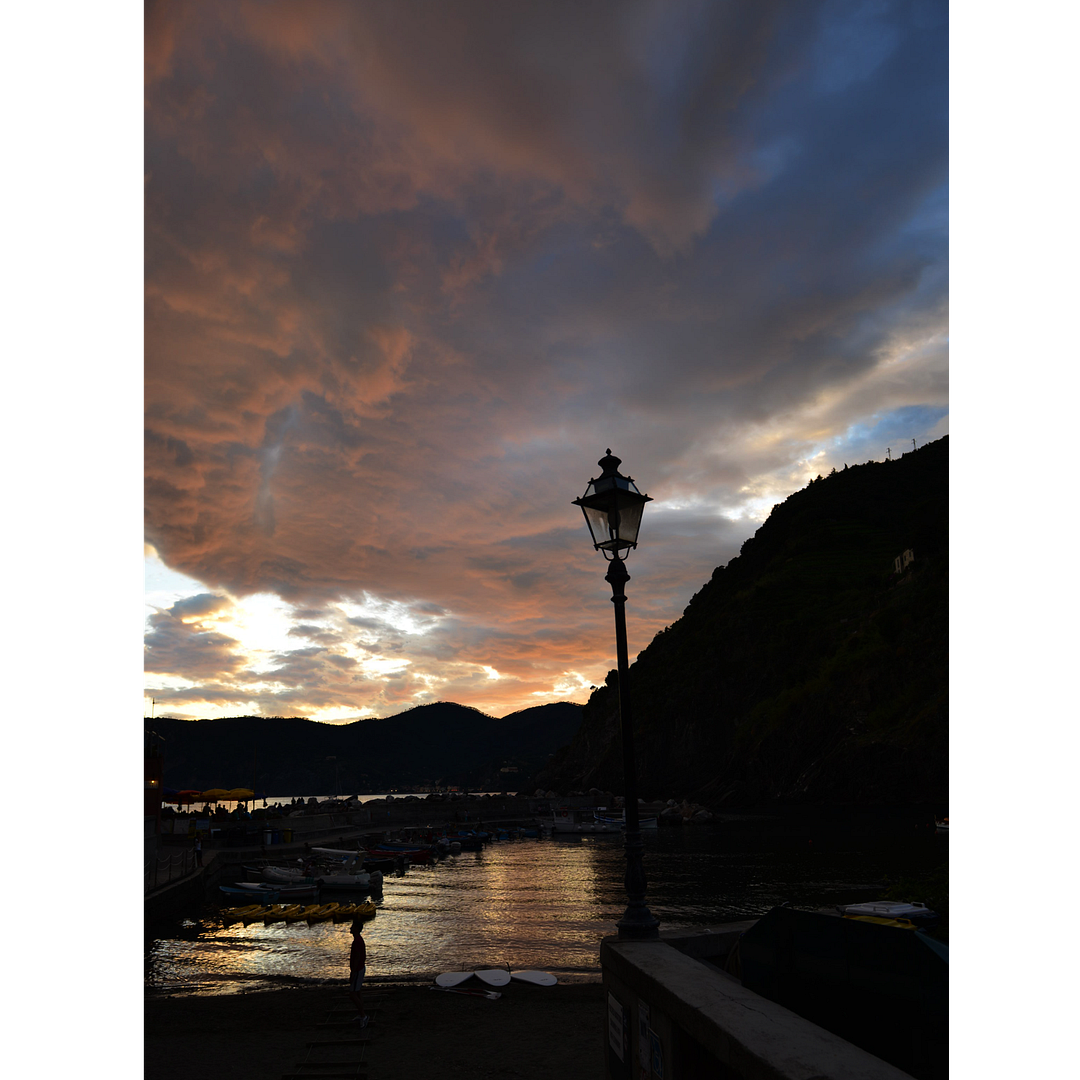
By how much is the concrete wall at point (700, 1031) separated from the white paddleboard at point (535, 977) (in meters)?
14.8

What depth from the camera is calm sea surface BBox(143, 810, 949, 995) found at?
27500 mm

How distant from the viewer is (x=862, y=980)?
559 centimetres

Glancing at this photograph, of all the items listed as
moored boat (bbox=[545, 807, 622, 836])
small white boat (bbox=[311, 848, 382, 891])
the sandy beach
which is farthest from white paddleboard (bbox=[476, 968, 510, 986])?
moored boat (bbox=[545, 807, 622, 836])

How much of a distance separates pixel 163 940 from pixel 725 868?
4229 centimetres

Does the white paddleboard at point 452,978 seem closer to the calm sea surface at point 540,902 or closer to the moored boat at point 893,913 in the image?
the calm sea surface at point 540,902

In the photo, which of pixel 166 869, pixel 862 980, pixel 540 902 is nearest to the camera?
pixel 862 980

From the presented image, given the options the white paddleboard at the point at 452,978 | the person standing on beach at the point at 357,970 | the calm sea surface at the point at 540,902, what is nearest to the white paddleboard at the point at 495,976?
the white paddleboard at the point at 452,978

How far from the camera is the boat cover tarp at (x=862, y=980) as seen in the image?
5098 mm

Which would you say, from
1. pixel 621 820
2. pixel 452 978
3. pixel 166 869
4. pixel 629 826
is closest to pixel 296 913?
pixel 166 869

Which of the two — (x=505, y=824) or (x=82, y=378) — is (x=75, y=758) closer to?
(x=82, y=378)

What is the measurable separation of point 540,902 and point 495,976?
86.7ft

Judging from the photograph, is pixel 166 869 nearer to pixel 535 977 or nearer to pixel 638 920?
pixel 535 977

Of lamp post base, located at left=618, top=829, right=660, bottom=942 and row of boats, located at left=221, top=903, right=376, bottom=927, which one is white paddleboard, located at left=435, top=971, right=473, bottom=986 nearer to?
lamp post base, located at left=618, top=829, right=660, bottom=942

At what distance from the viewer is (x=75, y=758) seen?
5.60 ft
